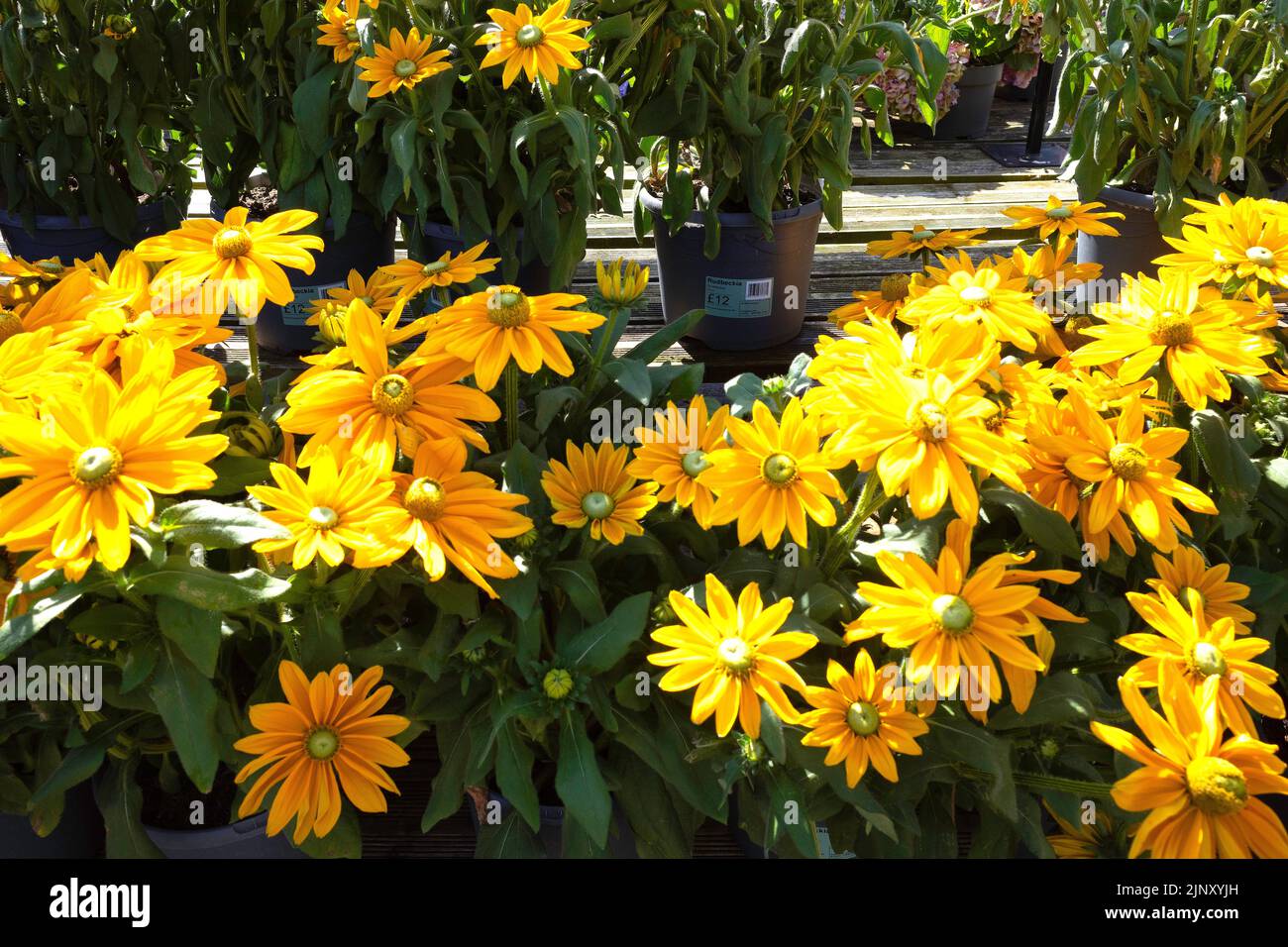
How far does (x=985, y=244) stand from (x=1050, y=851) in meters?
1.96

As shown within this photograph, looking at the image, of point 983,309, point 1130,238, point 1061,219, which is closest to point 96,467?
point 983,309

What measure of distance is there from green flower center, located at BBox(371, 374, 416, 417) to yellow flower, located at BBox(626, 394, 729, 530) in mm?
190

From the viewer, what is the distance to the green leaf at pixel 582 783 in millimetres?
760

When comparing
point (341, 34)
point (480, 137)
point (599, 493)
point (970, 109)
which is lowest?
point (599, 493)

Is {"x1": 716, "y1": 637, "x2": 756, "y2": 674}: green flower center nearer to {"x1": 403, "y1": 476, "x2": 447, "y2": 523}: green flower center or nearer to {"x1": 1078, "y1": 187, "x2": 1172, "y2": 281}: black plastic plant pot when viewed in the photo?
{"x1": 403, "y1": 476, "x2": 447, "y2": 523}: green flower center

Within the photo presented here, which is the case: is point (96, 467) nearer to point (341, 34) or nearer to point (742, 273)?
point (341, 34)

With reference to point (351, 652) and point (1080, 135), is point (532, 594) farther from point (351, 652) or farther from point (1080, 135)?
point (1080, 135)

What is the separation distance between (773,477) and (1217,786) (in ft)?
1.10

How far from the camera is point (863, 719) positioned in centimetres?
71

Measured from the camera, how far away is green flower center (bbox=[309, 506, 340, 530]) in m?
0.67

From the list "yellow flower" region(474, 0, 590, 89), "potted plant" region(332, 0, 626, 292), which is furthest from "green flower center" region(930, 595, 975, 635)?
"potted plant" region(332, 0, 626, 292)

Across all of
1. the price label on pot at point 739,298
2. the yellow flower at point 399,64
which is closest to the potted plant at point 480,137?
the yellow flower at point 399,64

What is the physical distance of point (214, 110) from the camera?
186 cm
